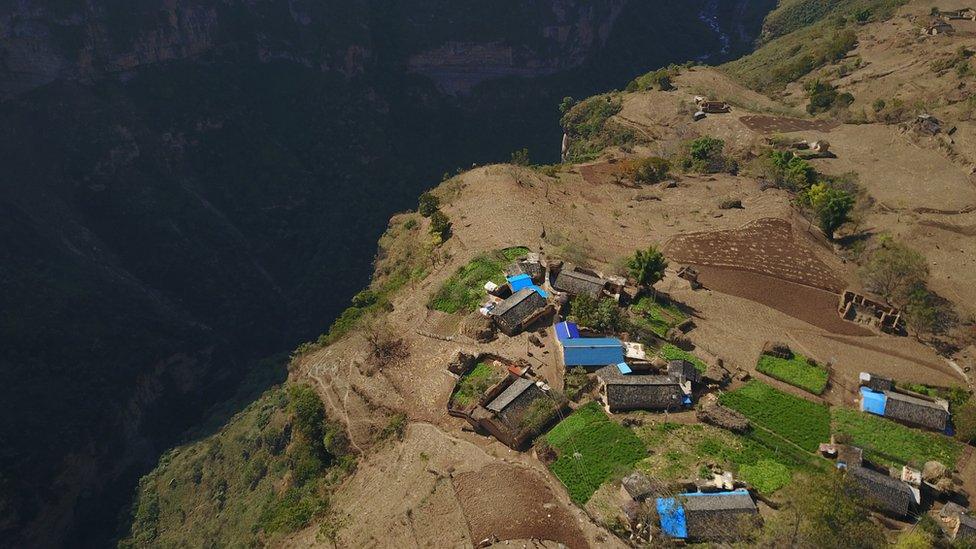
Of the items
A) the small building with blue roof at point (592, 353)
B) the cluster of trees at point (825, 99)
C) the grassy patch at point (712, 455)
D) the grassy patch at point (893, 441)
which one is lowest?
the grassy patch at point (893, 441)

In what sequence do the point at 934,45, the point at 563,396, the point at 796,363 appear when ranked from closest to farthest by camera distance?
1. the point at 563,396
2. the point at 796,363
3. the point at 934,45

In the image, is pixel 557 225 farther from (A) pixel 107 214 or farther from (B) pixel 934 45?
(B) pixel 934 45

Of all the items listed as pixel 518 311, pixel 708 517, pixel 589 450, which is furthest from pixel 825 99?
pixel 708 517

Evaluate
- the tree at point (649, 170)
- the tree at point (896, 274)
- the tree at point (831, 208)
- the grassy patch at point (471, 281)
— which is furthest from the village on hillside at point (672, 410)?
the tree at point (649, 170)

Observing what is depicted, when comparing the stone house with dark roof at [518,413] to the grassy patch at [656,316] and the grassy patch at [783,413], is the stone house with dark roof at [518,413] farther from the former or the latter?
the grassy patch at [783,413]

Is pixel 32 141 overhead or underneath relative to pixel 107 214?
overhead

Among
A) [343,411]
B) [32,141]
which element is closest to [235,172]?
[32,141]

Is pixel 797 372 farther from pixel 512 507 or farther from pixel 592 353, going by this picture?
pixel 512 507
